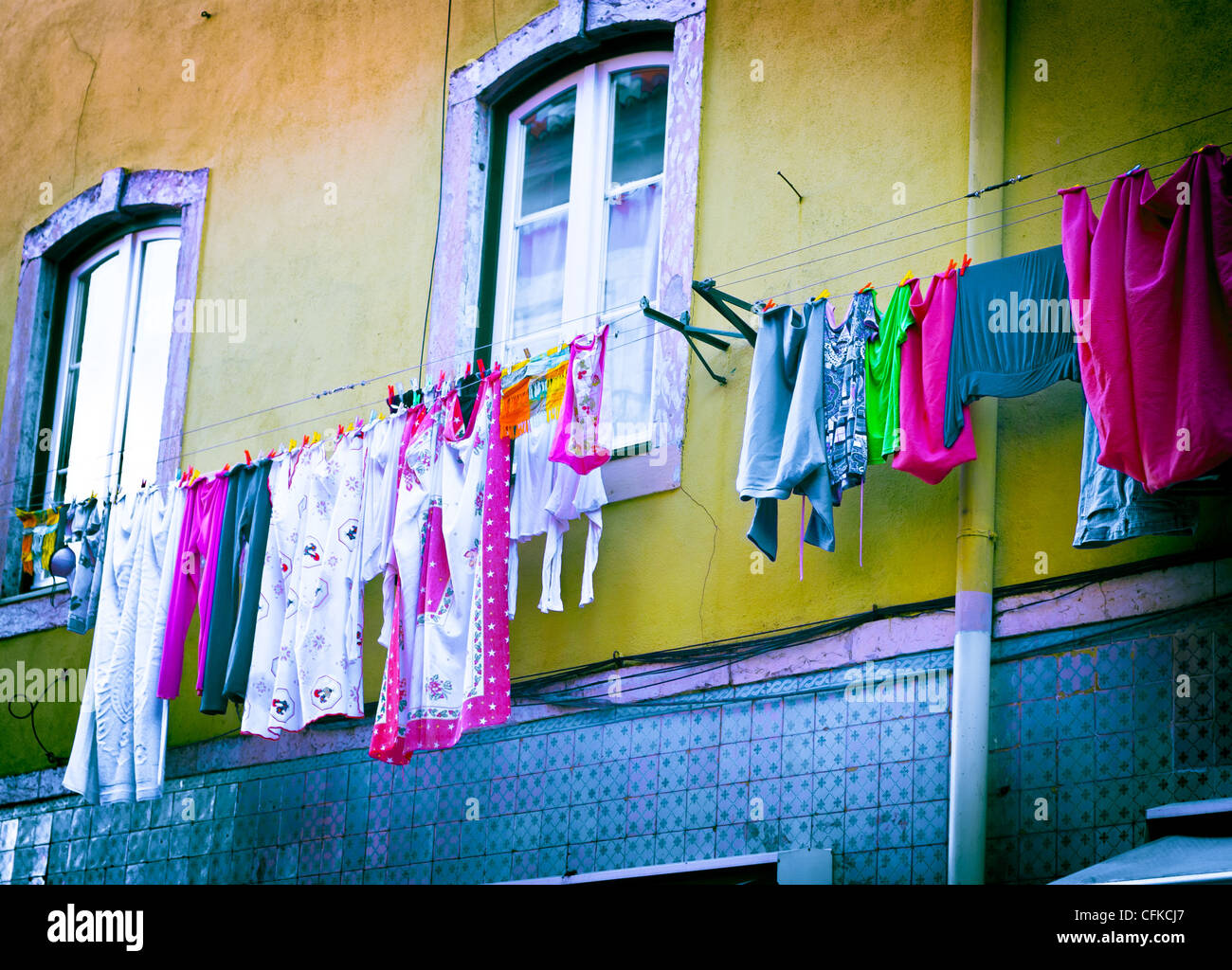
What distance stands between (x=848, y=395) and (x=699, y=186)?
6.16ft

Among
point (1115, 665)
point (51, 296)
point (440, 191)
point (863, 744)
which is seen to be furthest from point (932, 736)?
point (51, 296)

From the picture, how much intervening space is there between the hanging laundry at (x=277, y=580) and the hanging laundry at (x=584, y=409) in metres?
1.46

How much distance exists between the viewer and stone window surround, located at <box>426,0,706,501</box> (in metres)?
8.13

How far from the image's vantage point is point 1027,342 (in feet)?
21.5

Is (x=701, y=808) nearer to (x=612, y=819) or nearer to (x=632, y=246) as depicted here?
(x=612, y=819)

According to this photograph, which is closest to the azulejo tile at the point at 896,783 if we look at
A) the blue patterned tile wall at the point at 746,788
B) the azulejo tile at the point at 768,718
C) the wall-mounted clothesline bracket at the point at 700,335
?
the blue patterned tile wall at the point at 746,788

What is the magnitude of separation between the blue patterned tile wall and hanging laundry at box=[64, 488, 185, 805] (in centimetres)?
72

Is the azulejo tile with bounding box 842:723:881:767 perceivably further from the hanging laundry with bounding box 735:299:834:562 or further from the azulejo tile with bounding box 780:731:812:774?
the hanging laundry with bounding box 735:299:834:562

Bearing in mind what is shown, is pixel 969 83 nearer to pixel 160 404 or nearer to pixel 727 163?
pixel 727 163

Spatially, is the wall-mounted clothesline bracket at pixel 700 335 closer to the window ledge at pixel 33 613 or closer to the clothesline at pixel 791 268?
the clothesline at pixel 791 268

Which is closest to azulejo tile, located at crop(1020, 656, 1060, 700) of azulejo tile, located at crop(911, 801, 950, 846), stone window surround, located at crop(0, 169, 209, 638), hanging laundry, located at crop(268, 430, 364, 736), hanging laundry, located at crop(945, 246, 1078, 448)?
azulejo tile, located at crop(911, 801, 950, 846)

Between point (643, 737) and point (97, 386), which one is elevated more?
point (97, 386)

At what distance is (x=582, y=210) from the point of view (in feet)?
29.1
